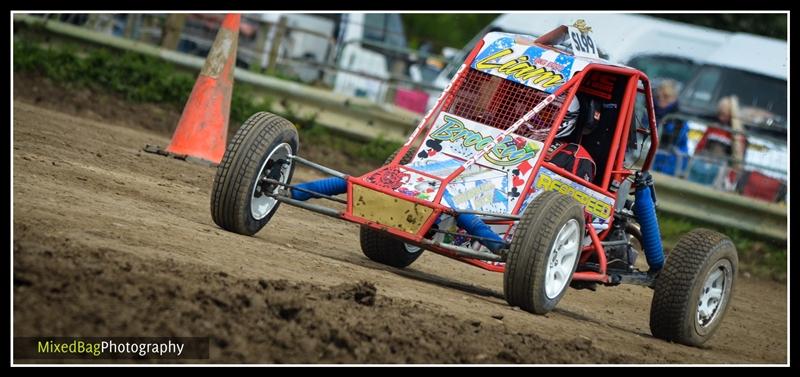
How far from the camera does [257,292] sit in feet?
17.4

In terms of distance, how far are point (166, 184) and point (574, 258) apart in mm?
3262

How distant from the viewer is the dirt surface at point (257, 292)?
4637 millimetres

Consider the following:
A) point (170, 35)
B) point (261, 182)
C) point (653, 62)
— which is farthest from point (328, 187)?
point (653, 62)

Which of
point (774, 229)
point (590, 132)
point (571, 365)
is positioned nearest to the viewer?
point (571, 365)

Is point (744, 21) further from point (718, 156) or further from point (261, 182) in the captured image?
point (261, 182)

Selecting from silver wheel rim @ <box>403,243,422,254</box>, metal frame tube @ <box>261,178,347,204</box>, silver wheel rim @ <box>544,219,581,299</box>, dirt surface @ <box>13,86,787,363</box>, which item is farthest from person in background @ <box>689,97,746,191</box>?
metal frame tube @ <box>261,178,347,204</box>

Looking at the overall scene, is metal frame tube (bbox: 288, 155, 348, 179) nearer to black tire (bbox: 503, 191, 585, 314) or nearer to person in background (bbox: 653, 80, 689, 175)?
black tire (bbox: 503, 191, 585, 314)

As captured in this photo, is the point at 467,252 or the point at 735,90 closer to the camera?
the point at 467,252

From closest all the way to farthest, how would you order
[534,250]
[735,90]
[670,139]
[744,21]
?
[534,250] < [670,139] < [735,90] < [744,21]

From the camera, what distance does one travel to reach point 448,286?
7.44 metres

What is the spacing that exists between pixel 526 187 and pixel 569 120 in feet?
2.74

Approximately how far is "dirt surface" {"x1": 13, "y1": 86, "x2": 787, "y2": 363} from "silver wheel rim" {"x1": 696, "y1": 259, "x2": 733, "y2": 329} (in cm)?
24

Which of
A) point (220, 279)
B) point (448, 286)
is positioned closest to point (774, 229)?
point (448, 286)

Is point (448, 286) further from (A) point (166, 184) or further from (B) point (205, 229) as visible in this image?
(A) point (166, 184)
